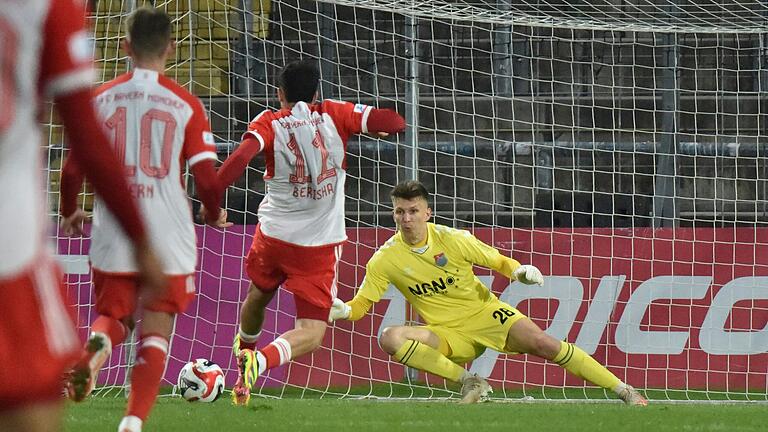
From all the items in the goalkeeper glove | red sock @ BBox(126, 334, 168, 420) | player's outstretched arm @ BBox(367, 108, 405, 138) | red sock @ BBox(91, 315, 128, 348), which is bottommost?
red sock @ BBox(126, 334, 168, 420)

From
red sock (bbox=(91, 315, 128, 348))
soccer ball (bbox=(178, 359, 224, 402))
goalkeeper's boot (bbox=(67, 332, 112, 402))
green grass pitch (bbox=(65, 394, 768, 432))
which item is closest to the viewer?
goalkeeper's boot (bbox=(67, 332, 112, 402))

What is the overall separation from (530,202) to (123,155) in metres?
5.69

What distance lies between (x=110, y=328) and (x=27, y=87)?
2.55 m

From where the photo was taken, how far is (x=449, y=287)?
7504 mm

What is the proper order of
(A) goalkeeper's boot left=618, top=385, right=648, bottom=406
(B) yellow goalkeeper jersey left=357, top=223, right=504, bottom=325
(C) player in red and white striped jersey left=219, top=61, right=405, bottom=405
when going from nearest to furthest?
1. (C) player in red and white striped jersey left=219, top=61, right=405, bottom=405
2. (A) goalkeeper's boot left=618, top=385, right=648, bottom=406
3. (B) yellow goalkeeper jersey left=357, top=223, right=504, bottom=325

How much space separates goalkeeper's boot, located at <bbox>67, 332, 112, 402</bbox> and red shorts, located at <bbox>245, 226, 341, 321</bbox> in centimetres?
223

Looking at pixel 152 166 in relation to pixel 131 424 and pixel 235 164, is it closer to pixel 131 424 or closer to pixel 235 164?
pixel 131 424

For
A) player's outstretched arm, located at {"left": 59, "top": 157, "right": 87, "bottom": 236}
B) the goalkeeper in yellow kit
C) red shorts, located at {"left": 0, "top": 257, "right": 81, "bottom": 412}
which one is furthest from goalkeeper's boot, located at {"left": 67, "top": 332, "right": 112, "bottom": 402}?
the goalkeeper in yellow kit

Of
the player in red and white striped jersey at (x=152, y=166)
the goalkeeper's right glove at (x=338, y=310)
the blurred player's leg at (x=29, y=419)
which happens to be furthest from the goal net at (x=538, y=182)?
the blurred player's leg at (x=29, y=419)

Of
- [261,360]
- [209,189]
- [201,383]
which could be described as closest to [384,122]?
[261,360]

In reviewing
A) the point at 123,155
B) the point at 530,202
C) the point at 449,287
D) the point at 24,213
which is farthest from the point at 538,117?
the point at 24,213

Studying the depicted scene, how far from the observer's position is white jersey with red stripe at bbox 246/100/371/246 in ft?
21.2

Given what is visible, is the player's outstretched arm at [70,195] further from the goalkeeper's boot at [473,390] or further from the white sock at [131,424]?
the goalkeeper's boot at [473,390]

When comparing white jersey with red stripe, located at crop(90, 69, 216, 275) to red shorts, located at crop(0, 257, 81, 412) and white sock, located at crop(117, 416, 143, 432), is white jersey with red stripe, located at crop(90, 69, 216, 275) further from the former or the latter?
red shorts, located at crop(0, 257, 81, 412)
